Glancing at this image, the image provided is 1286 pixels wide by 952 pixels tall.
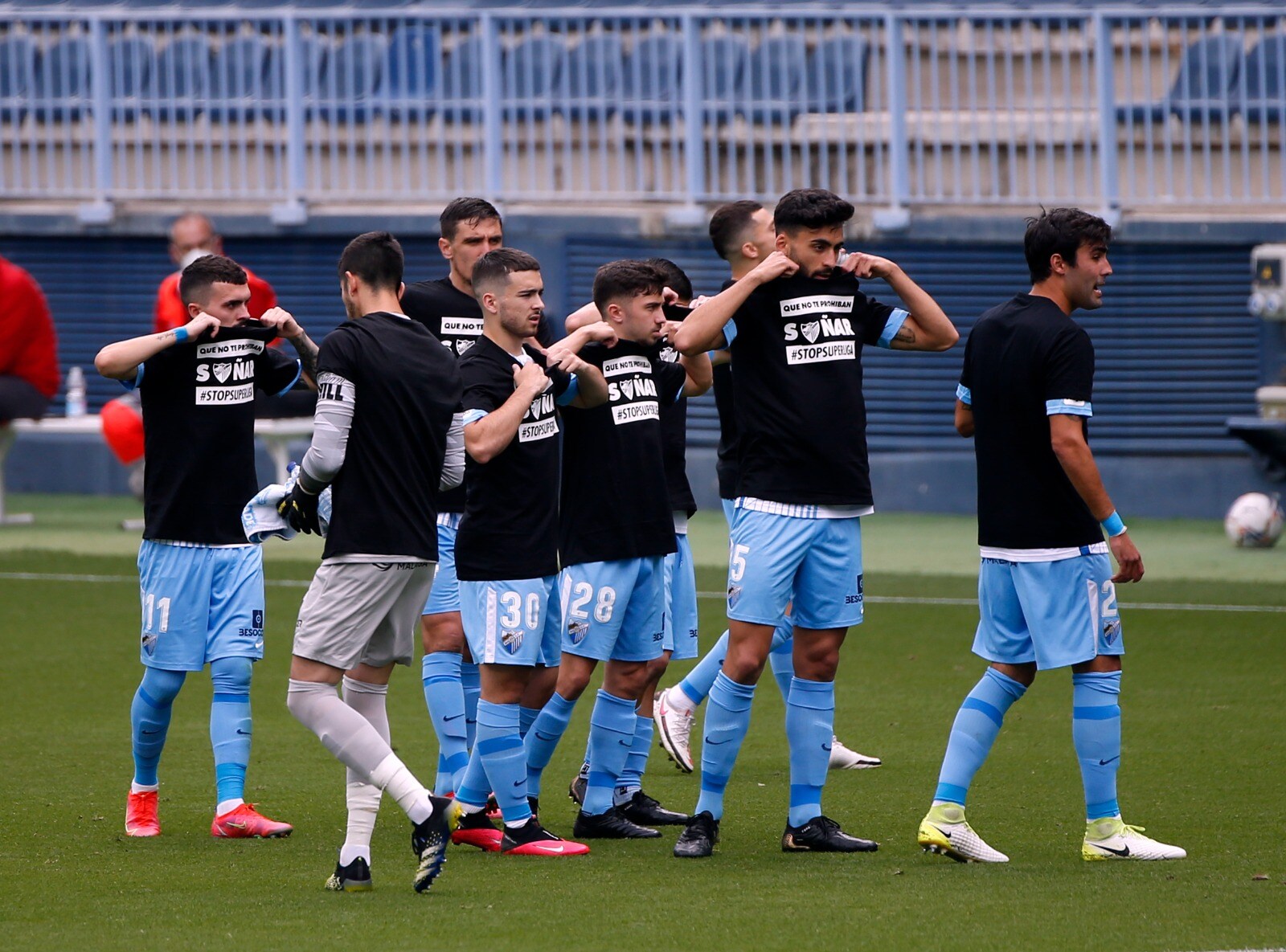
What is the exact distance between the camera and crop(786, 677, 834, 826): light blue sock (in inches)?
238

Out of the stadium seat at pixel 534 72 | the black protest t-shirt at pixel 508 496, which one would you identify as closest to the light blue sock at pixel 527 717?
the black protest t-shirt at pixel 508 496

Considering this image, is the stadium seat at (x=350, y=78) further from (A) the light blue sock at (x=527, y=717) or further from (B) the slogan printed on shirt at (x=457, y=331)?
(A) the light blue sock at (x=527, y=717)

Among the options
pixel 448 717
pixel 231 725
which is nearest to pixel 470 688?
pixel 448 717

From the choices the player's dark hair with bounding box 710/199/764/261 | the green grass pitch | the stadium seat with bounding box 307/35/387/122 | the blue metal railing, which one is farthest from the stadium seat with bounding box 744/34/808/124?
the player's dark hair with bounding box 710/199/764/261

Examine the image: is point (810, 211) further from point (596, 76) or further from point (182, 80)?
point (182, 80)

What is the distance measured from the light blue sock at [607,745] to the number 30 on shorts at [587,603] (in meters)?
0.31

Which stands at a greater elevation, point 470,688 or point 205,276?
point 205,276

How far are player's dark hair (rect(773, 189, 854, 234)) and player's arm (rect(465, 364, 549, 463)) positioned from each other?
911 mm

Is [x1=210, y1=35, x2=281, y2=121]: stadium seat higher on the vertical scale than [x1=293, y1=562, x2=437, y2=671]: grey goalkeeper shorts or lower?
higher

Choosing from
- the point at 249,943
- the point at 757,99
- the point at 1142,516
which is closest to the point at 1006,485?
the point at 249,943

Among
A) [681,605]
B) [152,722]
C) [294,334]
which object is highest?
[294,334]

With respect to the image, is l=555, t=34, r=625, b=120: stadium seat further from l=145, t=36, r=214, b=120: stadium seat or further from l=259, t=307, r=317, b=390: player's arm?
l=259, t=307, r=317, b=390: player's arm

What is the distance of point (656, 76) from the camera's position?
1662 centimetres

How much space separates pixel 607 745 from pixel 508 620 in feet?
2.05
